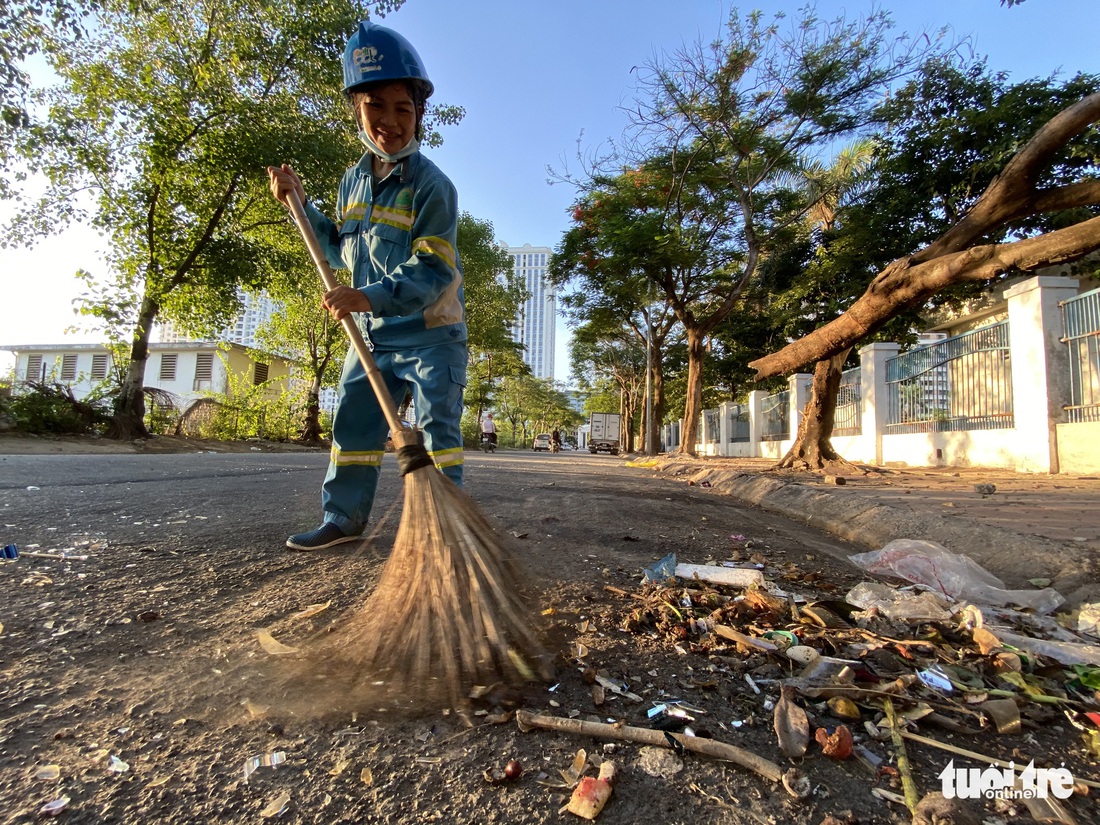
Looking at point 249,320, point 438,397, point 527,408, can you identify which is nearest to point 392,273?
point 438,397

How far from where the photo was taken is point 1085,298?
6.92m

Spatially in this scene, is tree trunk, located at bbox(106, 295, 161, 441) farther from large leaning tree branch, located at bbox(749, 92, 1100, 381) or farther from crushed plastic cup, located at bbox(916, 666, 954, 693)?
crushed plastic cup, located at bbox(916, 666, 954, 693)

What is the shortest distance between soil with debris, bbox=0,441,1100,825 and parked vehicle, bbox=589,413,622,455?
133 feet

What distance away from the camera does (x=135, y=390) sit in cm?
1225

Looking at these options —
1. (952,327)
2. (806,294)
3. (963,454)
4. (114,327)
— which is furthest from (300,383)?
(952,327)

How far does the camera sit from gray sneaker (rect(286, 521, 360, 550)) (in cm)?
246

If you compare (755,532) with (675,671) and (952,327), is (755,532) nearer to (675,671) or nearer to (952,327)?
(675,671)

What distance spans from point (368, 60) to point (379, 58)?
0.14ft

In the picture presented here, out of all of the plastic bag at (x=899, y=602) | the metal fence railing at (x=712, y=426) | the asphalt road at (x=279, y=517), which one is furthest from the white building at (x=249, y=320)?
the metal fence railing at (x=712, y=426)

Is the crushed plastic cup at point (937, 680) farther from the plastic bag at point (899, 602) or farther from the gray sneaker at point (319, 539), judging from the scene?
the gray sneaker at point (319, 539)

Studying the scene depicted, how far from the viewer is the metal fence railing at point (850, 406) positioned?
12281 millimetres

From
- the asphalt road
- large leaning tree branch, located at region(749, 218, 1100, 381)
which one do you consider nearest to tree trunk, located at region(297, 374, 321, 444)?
the asphalt road

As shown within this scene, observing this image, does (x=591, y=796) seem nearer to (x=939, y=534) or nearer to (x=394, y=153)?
(x=394, y=153)

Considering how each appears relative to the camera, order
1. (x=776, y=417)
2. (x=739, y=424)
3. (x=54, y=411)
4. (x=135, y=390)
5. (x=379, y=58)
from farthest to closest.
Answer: (x=739, y=424) → (x=776, y=417) → (x=135, y=390) → (x=54, y=411) → (x=379, y=58)
